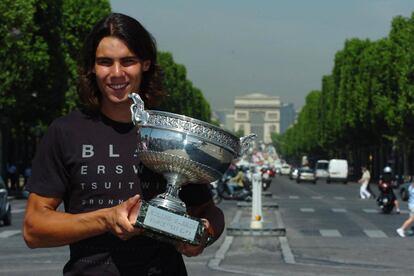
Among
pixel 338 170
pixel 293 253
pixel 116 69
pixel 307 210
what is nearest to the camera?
pixel 116 69

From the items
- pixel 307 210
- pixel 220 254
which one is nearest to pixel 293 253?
pixel 220 254

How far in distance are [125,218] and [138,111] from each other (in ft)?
1.45

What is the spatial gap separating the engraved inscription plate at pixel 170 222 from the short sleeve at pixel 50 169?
0.51 metres

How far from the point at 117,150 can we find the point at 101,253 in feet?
1.20

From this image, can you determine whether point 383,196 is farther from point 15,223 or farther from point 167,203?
point 167,203

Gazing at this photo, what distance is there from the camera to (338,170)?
99.8m

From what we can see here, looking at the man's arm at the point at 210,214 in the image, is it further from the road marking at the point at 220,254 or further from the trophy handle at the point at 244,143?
the road marking at the point at 220,254

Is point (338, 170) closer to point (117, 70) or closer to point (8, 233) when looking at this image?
point (8, 233)

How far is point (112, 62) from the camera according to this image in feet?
13.3

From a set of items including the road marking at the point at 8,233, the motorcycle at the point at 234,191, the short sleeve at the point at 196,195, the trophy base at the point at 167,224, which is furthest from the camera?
the motorcycle at the point at 234,191

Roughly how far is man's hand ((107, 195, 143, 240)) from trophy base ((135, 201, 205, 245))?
23 millimetres

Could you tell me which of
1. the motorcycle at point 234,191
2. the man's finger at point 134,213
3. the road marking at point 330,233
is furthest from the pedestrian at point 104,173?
the motorcycle at point 234,191

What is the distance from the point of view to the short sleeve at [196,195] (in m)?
4.24

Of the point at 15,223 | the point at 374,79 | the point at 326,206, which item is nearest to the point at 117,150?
the point at 15,223
